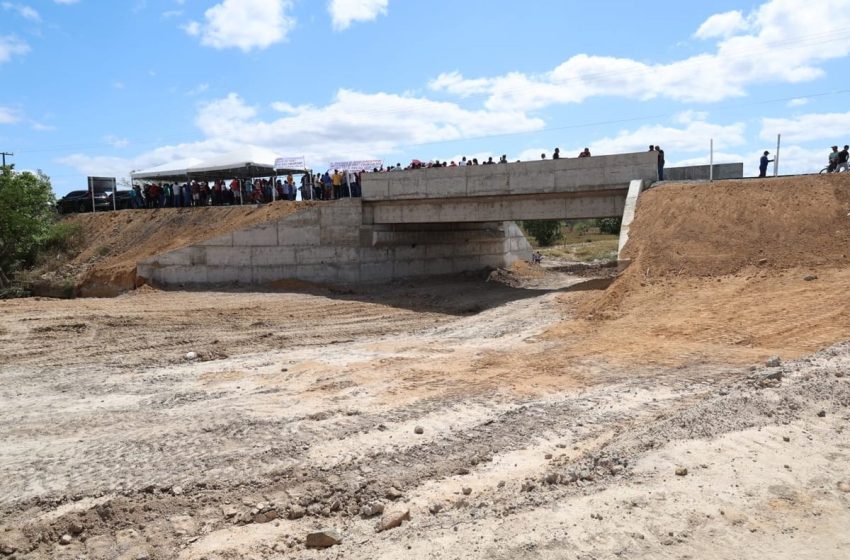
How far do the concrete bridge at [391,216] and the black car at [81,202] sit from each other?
11.7m

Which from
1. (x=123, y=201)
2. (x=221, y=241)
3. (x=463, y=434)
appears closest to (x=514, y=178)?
(x=221, y=241)

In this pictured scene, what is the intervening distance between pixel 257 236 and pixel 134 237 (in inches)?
261

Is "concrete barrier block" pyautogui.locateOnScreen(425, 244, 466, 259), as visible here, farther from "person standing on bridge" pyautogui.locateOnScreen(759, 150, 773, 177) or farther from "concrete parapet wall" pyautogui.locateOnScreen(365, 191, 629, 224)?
"person standing on bridge" pyautogui.locateOnScreen(759, 150, 773, 177)

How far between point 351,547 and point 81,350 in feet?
36.1

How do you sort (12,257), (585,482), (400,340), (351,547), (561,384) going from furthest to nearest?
1. (12,257)
2. (400,340)
3. (561,384)
4. (585,482)
5. (351,547)

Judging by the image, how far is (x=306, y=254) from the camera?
81.1 feet

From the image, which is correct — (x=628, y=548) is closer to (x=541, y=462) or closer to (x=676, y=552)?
(x=676, y=552)

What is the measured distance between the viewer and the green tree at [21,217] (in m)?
26.1

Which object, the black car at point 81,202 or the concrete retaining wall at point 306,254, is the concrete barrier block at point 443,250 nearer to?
the concrete retaining wall at point 306,254

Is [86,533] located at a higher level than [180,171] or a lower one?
lower

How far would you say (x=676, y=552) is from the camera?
13.8 ft

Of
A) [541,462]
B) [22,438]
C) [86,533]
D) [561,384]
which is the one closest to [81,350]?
[22,438]

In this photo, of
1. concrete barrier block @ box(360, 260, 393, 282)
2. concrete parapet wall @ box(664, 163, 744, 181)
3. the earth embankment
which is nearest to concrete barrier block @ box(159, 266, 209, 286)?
concrete barrier block @ box(360, 260, 393, 282)

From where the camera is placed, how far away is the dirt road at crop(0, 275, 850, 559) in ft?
15.4
